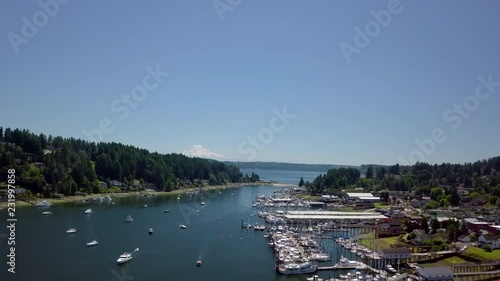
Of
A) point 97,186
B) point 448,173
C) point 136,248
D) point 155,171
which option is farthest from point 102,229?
point 448,173

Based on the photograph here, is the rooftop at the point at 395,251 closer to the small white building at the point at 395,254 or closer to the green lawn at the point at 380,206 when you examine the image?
the small white building at the point at 395,254

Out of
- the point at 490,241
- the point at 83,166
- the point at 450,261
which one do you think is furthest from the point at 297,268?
the point at 83,166

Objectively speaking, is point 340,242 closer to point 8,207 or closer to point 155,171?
point 8,207

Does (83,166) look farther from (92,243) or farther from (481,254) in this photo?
(481,254)

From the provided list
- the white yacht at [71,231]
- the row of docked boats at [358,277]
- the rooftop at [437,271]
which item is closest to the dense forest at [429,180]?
the rooftop at [437,271]

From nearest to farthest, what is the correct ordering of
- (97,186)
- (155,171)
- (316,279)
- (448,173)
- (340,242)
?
(316,279)
(340,242)
(97,186)
(155,171)
(448,173)

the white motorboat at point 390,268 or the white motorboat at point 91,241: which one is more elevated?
the white motorboat at point 91,241
